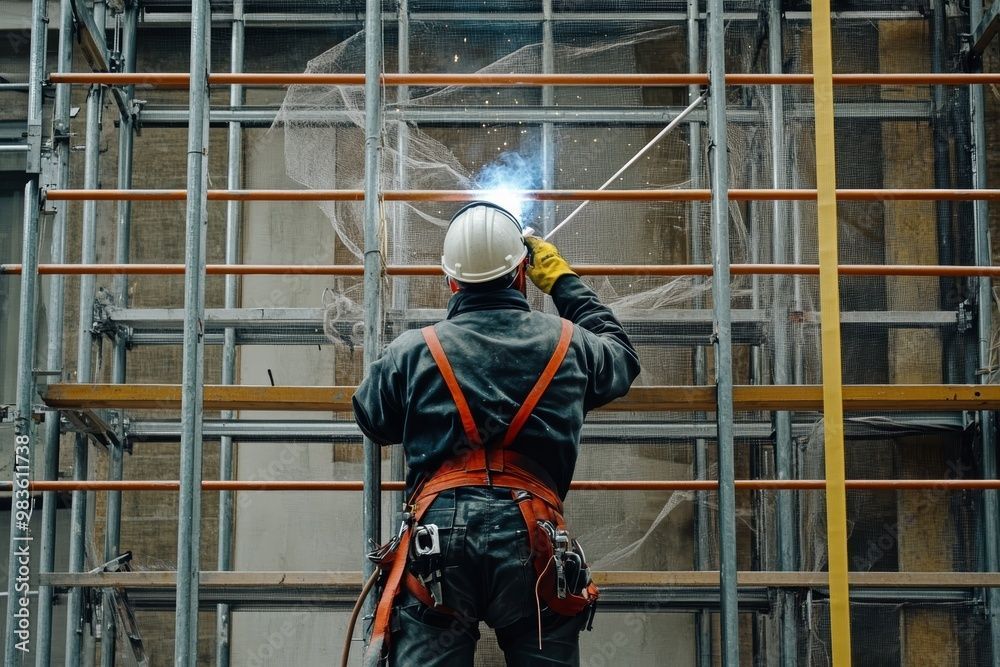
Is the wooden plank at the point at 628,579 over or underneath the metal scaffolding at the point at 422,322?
underneath

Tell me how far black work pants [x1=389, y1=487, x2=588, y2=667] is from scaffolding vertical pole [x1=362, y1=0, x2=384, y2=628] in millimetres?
607

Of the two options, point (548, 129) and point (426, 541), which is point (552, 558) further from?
point (548, 129)

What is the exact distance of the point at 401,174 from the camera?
6484 mm

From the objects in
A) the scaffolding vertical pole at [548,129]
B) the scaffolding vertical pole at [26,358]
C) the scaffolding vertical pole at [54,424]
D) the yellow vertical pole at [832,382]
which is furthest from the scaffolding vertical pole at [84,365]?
the yellow vertical pole at [832,382]

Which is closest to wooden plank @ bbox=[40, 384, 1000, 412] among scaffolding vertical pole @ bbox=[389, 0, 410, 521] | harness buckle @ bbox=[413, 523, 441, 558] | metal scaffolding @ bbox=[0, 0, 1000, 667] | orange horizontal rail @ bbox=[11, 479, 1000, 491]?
metal scaffolding @ bbox=[0, 0, 1000, 667]

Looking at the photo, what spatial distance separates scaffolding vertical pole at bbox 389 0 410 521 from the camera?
6.21 metres

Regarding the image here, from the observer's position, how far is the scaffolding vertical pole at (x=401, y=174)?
20.4 feet

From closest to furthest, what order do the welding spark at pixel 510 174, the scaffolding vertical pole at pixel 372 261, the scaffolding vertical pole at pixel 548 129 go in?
the scaffolding vertical pole at pixel 372 261 < the scaffolding vertical pole at pixel 548 129 < the welding spark at pixel 510 174

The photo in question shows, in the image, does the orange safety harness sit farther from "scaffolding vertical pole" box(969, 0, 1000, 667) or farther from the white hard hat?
"scaffolding vertical pole" box(969, 0, 1000, 667)

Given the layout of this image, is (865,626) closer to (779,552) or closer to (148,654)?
(779,552)

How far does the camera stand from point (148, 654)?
23.1 ft

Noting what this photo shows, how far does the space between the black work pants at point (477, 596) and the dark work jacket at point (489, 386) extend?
21 centimetres

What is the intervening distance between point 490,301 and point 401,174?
2.54 metres

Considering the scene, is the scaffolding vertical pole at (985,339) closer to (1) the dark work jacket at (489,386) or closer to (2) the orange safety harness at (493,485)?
(1) the dark work jacket at (489,386)
